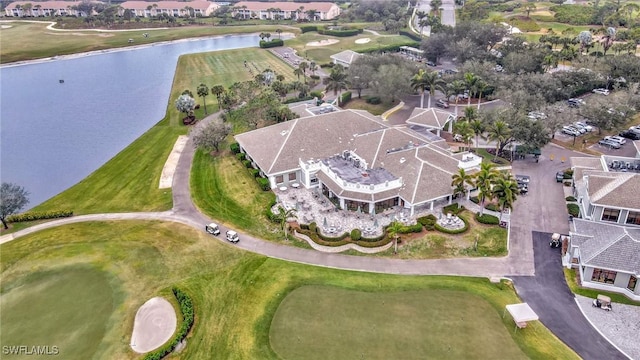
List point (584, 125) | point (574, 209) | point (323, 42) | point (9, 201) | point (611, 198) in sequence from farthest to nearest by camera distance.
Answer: point (323, 42) < point (584, 125) < point (9, 201) < point (574, 209) < point (611, 198)

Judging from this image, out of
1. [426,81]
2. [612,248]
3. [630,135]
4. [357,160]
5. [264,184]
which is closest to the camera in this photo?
[612,248]

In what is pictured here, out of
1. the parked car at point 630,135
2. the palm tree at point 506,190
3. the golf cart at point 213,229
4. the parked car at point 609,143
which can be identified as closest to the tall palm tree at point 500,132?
the palm tree at point 506,190

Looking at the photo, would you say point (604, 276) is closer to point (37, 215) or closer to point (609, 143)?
point (609, 143)

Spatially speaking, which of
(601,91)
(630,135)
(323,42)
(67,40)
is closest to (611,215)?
(630,135)

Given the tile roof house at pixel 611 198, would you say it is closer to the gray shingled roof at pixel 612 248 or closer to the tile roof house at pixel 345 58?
the gray shingled roof at pixel 612 248

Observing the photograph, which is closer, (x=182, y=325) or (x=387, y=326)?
(x=387, y=326)

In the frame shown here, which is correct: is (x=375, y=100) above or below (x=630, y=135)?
above

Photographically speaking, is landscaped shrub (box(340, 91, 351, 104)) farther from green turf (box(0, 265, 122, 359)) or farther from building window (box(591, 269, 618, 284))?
building window (box(591, 269, 618, 284))

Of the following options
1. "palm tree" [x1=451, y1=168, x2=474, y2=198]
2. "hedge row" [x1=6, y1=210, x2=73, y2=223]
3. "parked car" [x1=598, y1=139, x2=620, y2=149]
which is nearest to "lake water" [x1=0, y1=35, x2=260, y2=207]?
"hedge row" [x1=6, y1=210, x2=73, y2=223]
